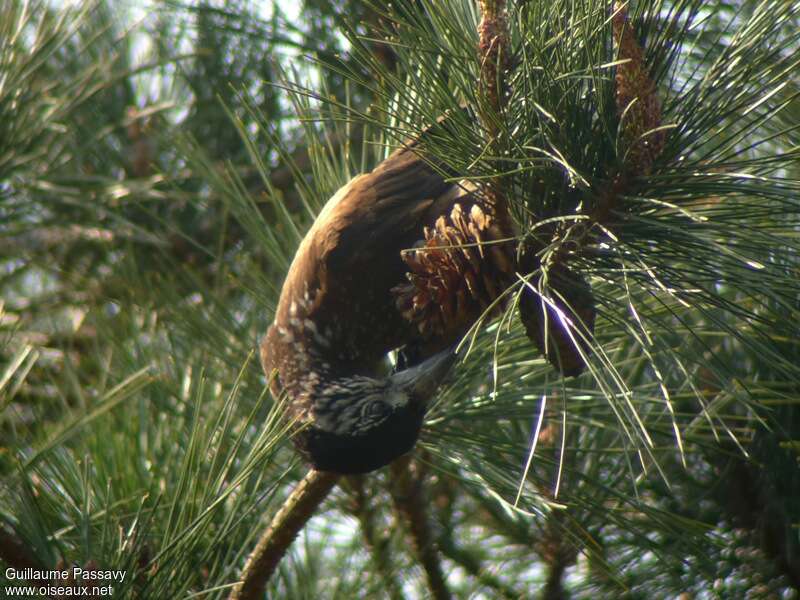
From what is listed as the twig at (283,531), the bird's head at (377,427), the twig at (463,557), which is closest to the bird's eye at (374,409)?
the bird's head at (377,427)

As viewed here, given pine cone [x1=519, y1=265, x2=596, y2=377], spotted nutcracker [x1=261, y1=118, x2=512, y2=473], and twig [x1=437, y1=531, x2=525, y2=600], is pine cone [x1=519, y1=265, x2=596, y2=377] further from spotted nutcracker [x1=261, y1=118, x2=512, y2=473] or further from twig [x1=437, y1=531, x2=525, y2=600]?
twig [x1=437, y1=531, x2=525, y2=600]

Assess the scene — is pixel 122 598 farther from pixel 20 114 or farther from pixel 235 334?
pixel 20 114

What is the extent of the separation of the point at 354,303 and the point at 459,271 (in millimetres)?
329

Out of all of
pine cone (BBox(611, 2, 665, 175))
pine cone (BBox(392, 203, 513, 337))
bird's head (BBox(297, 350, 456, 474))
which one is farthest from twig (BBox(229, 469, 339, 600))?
pine cone (BBox(611, 2, 665, 175))

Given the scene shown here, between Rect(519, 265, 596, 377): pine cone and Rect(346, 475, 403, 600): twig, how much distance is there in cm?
80

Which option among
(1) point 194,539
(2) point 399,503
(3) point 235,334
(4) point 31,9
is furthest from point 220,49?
(1) point 194,539

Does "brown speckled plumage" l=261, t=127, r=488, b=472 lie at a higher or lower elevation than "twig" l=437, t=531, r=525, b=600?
higher

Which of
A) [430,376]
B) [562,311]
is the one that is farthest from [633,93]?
[430,376]

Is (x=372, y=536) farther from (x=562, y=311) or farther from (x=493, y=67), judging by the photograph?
(x=493, y=67)

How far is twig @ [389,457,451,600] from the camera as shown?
6.83ft

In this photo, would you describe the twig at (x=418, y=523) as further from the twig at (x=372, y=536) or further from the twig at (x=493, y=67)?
the twig at (x=493, y=67)

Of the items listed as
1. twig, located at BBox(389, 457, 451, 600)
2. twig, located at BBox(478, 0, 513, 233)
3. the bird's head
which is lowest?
twig, located at BBox(389, 457, 451, 600)

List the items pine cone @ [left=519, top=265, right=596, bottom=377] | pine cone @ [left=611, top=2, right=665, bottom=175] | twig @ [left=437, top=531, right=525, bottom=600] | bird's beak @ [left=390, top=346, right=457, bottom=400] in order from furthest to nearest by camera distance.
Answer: twig @ [left=437, top=531, right=525, bottom=600] → bird's beak @ [left=390, top=346, right=457, bottom=400] → pine cone @ [left=519, top=265, right=596, bottom=377] → pine cone @ [left=611, top=2, right=665, bottom=175]

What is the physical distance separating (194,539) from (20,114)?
1206 millimetres
